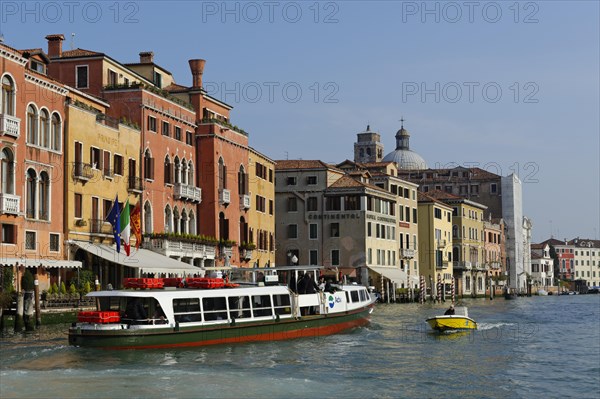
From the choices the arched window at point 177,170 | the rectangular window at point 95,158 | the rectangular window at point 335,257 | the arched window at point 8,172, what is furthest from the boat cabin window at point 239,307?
the rectangular window at point 335,257

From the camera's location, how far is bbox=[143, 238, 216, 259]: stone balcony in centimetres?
4394

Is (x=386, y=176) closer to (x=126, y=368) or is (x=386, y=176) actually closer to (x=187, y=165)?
(x=187, y=165)

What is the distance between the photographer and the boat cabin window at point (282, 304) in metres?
30.9

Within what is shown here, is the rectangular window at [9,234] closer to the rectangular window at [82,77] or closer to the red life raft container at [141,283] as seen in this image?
the red life raft container at [141,283]

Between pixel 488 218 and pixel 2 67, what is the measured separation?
247 feet

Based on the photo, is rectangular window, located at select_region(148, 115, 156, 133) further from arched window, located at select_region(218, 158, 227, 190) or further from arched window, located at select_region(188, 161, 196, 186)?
arched window, located at select_region(218, 158, 227, 190)

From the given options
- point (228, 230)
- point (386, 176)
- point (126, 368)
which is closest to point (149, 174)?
point (228, 230)

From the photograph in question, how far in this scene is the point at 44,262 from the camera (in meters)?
35.8

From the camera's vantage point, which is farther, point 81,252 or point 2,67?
point 81,252

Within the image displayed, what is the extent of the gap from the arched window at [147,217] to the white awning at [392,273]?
25.6 m

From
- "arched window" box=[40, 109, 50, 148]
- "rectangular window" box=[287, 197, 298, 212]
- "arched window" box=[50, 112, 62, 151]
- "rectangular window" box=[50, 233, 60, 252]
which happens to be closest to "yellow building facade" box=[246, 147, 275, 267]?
"rectangular window" box=[287, 197, 298, 212]

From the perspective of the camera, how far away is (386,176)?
241 feet

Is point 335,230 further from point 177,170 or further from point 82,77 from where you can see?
point 82,77

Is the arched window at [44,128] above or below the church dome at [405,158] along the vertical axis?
below
